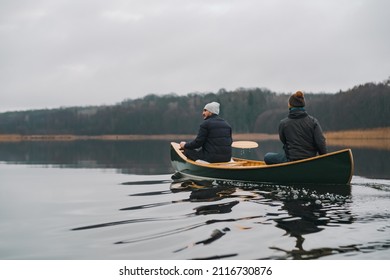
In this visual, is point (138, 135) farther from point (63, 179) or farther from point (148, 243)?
point (148, 243)

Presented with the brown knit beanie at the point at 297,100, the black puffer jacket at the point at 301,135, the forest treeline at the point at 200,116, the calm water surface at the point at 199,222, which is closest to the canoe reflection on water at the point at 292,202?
the calm water surface at the point at 199,222

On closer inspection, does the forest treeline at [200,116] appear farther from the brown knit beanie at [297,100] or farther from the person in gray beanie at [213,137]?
the brown knit beanie at [297,100]

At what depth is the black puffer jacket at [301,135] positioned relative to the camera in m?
7.49

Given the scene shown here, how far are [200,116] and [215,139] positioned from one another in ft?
171

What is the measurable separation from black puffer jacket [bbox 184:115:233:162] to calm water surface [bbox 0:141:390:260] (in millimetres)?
786

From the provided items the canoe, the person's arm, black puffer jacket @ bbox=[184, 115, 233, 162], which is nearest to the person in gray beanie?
black puffer jacket @ bbox=[184, 115, 233, 162]

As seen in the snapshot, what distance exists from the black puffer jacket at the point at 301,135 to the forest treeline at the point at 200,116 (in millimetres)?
23544

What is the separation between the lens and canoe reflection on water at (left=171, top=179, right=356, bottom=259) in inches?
179

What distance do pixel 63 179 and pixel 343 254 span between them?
8.18 m

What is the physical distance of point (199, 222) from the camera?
5102 mm

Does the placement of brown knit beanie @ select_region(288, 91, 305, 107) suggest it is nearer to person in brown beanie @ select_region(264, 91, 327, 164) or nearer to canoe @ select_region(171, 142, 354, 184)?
person in brown beanie @ select_region(264, 91, 327, 164)

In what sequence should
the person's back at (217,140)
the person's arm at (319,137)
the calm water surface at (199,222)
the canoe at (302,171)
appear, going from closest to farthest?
1. the calm water surface at (199,222)
2. the canoe at (302,171)
3. the person's arm at (319,137)
4. the person's back at (217,140)

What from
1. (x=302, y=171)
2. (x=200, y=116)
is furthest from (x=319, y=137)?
(x=200, y=116)
